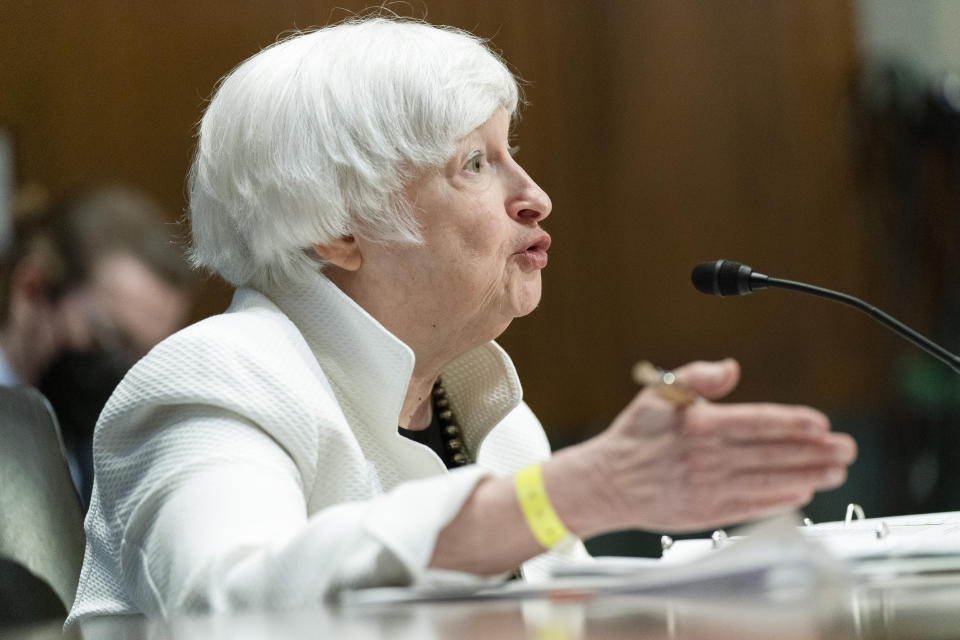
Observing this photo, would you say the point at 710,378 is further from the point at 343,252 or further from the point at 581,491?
the point at 343,252

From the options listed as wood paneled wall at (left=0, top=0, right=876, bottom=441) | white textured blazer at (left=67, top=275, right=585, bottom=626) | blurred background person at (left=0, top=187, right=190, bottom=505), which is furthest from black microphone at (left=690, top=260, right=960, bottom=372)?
wood paneled wall at (left=0, top=0, right=876, bottom=441)

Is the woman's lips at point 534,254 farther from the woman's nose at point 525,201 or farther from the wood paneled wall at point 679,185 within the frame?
the wood paneled wall at point 679,185

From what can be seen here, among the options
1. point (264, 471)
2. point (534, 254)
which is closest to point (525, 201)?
point (534, 254)

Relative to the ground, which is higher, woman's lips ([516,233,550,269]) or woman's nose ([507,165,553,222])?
woman's nose ([507,165,553,222])

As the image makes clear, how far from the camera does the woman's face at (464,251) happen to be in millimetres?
1513

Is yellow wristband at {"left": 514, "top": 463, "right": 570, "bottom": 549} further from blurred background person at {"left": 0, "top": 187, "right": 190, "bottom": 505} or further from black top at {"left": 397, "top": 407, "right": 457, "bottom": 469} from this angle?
blurred background person at {"left": 0, "top": 187, "right": 190, "bottom": 505}

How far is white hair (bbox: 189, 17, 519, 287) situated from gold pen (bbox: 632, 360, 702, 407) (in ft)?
2.32

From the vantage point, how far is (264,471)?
3.72ft

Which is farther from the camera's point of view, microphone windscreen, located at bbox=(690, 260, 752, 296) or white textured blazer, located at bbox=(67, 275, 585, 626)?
microphone windscreen, located at bbox=(690, 260, 752, 296)

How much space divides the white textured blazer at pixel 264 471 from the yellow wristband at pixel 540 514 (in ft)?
0.15

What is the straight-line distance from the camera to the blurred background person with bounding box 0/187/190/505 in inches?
130

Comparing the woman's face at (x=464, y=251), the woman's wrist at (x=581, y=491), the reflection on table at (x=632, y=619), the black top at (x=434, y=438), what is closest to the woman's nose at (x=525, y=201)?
the woman's face at (x=464, y=251)

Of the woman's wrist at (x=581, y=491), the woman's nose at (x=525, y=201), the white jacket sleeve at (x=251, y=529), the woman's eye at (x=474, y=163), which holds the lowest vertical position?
the white jacket sleeve at (x=251, y=529)

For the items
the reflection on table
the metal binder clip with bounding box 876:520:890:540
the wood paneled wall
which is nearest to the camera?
the reflection on table
